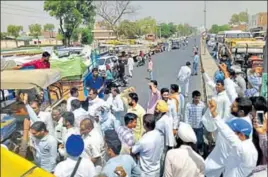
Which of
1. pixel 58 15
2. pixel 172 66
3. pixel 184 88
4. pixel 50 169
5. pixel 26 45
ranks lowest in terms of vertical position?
pixel 50 169

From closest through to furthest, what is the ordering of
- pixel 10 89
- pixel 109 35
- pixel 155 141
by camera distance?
pixel 10 89
pixel 155 141
pixel 109 35

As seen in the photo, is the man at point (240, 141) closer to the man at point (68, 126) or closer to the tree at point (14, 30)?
the man at point (68, 126)

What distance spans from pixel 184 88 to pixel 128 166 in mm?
Result: 1779

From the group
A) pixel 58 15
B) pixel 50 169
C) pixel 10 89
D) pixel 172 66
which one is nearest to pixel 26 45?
pixel 58 15

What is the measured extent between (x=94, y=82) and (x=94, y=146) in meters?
1.47

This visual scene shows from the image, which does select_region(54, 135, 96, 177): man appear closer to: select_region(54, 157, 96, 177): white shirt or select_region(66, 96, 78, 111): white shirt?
select_region(54, 157, 96, 177): white shirt

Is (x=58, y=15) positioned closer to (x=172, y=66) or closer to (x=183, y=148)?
(x=183, y=148)

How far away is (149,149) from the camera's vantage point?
299 centimetres

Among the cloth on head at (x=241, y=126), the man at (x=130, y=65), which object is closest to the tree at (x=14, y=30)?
the cloth on head at (x=241, y=126)

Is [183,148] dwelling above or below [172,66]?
below

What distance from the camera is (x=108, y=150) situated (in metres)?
2.61

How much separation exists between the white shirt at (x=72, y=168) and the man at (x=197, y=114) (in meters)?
1.82

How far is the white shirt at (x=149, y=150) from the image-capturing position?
2979 mm

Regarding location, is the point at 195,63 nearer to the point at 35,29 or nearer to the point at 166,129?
the point at 166,129
